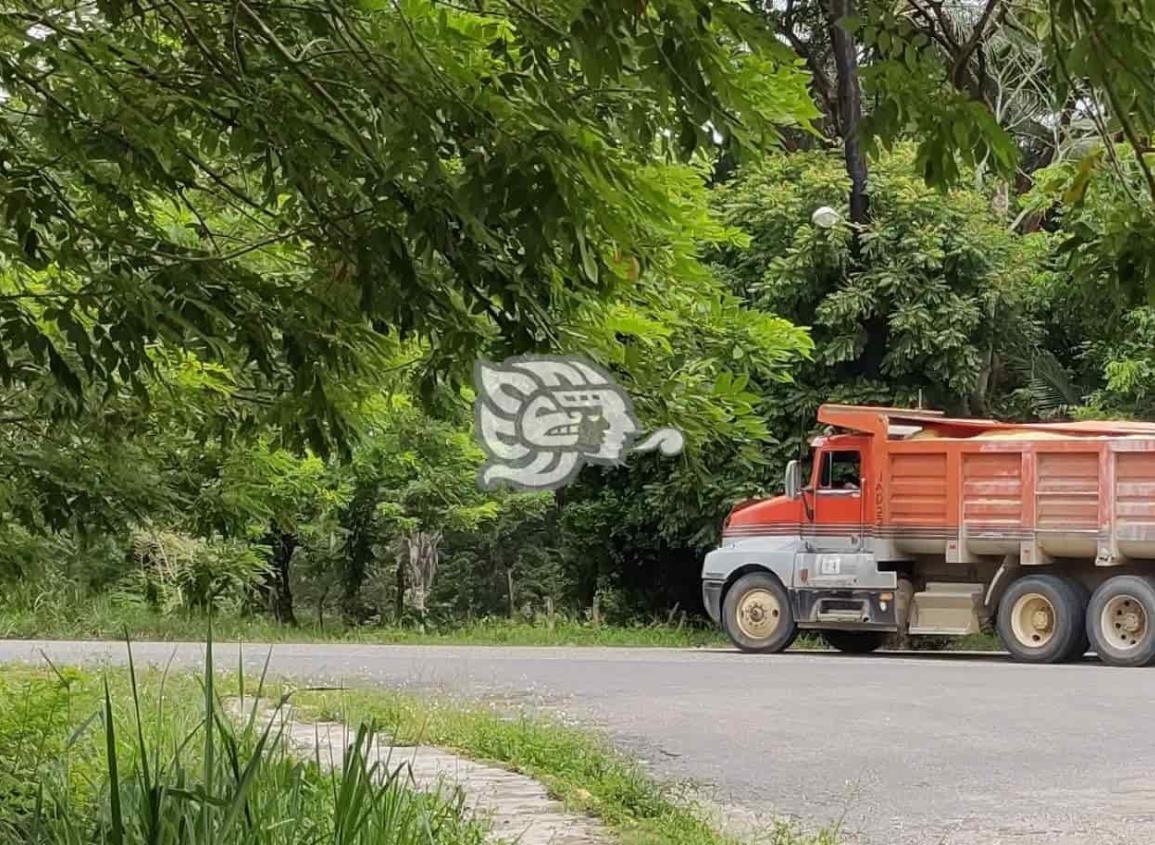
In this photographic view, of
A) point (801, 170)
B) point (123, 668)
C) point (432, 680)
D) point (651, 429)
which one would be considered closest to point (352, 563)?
point (432, 680)

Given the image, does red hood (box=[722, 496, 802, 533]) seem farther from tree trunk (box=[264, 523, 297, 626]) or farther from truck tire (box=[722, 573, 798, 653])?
tree trunk (box=[264, 523, 297, 626])

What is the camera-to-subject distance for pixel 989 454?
10703mm

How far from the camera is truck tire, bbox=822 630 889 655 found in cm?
1210

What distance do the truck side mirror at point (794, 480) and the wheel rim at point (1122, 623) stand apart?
241 cm

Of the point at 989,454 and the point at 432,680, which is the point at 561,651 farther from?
the point at 989,454

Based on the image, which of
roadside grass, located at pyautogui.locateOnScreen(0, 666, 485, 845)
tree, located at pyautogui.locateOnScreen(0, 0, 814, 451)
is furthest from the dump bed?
tree, located at pyautogui.locateOnScreen(0, 0, 814, 451)

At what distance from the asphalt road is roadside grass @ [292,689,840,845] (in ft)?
1.20

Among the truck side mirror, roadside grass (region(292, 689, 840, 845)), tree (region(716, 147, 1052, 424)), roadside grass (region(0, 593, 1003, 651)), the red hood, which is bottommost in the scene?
→ roadside grass (region(292, 689, 840, 845))

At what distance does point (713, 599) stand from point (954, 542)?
197 cm

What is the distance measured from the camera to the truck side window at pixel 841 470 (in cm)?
1109

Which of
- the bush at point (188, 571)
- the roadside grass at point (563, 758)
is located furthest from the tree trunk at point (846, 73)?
the bush at point (188, 571)

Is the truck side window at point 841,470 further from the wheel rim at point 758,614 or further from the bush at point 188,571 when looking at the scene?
the bush at point 188,571

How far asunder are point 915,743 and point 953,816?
1.65 metres

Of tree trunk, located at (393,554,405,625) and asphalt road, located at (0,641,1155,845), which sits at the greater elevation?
tree trunk, located at (393,554,405,625)
